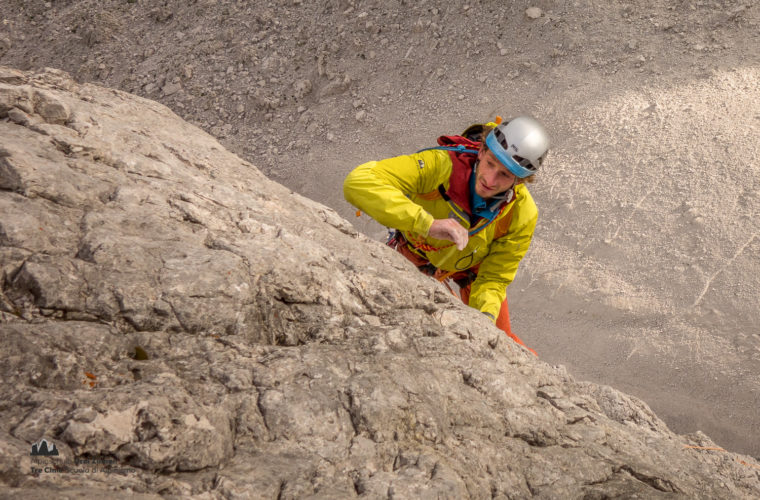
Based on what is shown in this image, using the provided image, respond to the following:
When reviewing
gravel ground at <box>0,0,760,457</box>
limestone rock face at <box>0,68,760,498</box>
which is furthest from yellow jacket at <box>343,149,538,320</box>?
gravel ground at <box>0,0,760,457</box>

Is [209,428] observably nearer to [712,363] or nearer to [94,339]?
[94,339]

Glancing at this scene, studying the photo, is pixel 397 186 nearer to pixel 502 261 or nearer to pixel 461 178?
pixel 461 178

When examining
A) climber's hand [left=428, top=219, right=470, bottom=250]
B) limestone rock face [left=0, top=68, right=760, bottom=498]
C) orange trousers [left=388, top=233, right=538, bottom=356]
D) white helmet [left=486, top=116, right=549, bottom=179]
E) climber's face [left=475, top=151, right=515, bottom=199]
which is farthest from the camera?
orange trousers [left=388, top=233, right=538, bottom=356]

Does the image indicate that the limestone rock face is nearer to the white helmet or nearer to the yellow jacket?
the yellow jacket

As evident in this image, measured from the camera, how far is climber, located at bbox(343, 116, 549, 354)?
4.28m

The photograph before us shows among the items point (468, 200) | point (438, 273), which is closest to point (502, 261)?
point (438, 273)

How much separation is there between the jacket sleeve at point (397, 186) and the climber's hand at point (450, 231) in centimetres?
6

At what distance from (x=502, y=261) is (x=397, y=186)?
1362mm

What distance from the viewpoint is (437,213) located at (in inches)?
197

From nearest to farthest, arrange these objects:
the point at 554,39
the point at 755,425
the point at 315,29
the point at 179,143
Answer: the point at 179,143, the point at 755,425, the point at 554,39, the point at 315,29

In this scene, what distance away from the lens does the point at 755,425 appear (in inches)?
269

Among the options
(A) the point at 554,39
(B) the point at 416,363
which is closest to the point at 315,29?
(A) the point at 554,39

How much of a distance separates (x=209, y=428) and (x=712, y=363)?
7.02 meters

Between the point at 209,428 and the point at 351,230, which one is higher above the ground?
the point at 351,230
